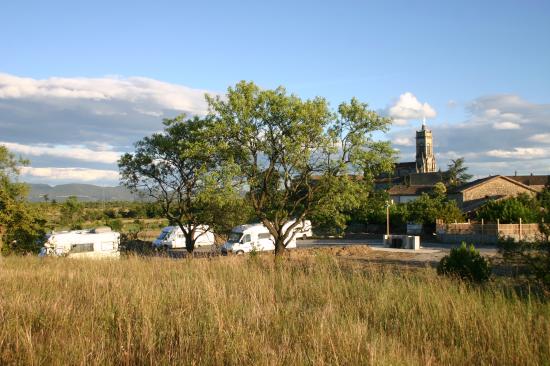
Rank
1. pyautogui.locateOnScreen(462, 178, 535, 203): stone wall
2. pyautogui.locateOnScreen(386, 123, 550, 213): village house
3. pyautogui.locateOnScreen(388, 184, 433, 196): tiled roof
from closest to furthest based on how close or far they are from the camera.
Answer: pyautogui.locateOnScreen(386, 123, 550, 213): village house
pyautogui.locateOnScreen(462, 178, 535, 203): stone wall
pyautogui.locateOnScreen(388, 184, 433, 196): tiled roof

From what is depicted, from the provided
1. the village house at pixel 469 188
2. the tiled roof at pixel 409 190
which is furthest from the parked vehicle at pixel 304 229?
the tiled roof at pixel 409 190

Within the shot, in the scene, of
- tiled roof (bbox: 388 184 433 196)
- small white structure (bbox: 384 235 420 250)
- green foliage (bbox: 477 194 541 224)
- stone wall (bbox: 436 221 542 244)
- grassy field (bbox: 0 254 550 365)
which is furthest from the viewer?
tiled roof (bbox: 388 184 433 196)

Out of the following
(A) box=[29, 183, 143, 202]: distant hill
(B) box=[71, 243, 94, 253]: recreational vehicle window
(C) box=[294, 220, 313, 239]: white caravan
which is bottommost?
(B) box=[71, 243, 94, 253]: recreational vehicle window

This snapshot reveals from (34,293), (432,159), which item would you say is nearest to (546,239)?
(34,293)

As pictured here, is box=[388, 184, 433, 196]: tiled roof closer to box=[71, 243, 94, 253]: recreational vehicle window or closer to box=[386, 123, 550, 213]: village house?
box=[386, 123, 550, 213]: village house

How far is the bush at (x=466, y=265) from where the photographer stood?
1225 cm

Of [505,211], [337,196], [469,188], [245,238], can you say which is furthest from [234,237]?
[469,188]

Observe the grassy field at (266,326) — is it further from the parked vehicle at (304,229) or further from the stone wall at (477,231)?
the stone wall at (477,231)

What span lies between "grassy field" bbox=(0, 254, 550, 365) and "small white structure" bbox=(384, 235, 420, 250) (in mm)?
26740

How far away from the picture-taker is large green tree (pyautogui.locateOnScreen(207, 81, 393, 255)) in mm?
20672

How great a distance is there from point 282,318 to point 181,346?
58.3 inches

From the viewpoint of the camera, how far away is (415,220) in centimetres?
4697

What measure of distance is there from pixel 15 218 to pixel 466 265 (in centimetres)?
1777

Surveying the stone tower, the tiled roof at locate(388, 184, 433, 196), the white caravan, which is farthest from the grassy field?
the stone tower
